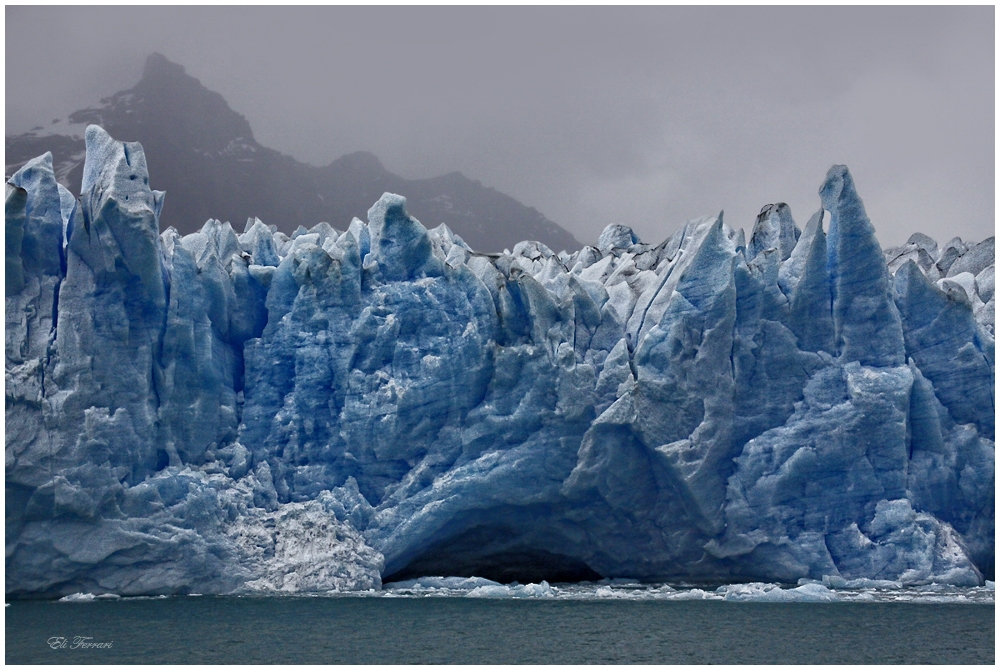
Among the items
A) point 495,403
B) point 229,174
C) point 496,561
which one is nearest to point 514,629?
point 495,403

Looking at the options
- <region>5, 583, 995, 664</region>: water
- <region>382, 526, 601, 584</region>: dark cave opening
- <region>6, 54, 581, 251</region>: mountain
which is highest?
<region>6, 54, 581, 251</region>: mountain

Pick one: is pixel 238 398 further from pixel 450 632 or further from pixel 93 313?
pixel 450 632

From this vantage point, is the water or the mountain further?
the mountain

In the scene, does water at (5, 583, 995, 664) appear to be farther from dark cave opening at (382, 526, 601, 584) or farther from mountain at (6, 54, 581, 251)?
mountain at (6, 54, 581, 251)

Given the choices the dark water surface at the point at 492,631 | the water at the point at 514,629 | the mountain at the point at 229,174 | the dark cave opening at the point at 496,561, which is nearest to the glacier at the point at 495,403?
the dark cave opening at the point at 496,561

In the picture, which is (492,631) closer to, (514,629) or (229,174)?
(514,629)

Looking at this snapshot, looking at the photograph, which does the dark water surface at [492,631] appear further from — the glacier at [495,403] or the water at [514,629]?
the glacier at [495,403]

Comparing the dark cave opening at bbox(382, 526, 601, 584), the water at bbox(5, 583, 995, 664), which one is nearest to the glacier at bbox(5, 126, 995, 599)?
the dark cave opening at bbox(382, 526, 601, 584)
